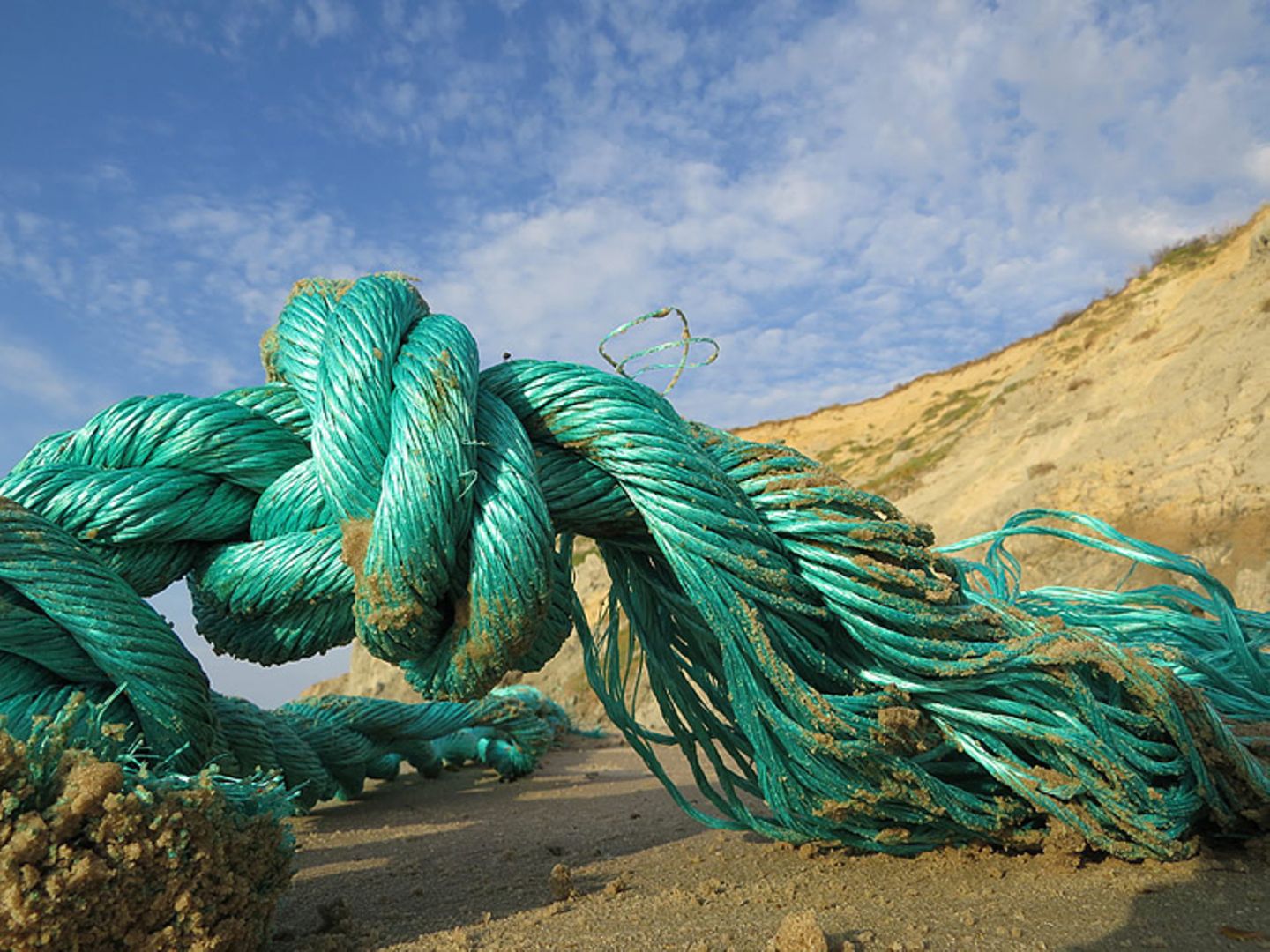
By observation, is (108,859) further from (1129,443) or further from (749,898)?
(1129,443)

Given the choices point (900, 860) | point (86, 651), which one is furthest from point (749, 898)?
point (86, 651)

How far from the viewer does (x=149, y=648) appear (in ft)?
4.89

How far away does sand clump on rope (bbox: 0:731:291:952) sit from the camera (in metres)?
1.16

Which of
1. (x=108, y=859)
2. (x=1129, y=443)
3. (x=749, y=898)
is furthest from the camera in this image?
(x=1129, y=443)

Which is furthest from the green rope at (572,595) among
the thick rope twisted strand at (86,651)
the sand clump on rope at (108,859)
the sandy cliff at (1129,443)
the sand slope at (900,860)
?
the sandy cliff at (1129,443)

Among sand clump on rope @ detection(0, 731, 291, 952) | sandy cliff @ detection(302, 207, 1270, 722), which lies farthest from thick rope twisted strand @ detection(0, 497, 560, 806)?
sandy cliff @ detection(302, 207, 1270, 722)

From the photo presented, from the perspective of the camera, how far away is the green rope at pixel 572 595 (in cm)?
150

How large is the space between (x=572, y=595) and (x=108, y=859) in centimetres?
85

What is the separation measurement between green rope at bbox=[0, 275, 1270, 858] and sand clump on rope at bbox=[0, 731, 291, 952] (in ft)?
0.88

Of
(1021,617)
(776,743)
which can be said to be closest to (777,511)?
(776,743)

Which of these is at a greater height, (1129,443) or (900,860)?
(1129,443)

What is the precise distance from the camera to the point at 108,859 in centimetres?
121

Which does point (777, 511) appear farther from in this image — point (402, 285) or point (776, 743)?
point (402, 285)

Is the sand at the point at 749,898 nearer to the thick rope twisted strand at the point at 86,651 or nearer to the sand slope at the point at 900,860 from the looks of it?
the sand slope at the point at 900,860
